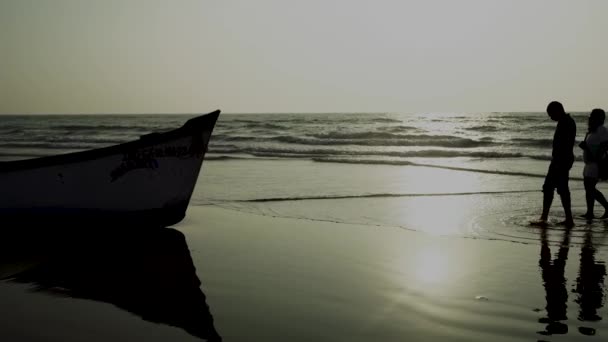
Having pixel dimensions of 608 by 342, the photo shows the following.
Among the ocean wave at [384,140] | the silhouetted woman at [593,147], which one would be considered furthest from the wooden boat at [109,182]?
the ocean wave at [384,140]

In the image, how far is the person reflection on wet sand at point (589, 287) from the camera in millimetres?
→ 4684

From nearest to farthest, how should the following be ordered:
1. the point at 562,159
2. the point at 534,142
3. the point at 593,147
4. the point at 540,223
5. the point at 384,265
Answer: the point at 384,265, the point at 562,159, the point at 540,223, the point at 593,147, the point at 534,142

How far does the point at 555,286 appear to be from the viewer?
18.2 feet

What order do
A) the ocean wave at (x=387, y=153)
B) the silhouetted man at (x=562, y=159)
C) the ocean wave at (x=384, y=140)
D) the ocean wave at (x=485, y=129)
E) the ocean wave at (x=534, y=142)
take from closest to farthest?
1. the silhouetted man at (x=562, y=159)
2. the ocean wave at (x=387, y=153)
3. the ocean wave at (x=534, y=142)
4. the ocean wave at (x=384, y=140)
5. the ocean wave at (x=485, y=129)

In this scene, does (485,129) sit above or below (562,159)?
below

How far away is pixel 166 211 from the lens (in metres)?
8.40

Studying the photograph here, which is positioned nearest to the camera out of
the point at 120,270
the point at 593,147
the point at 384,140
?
the point at 120,270

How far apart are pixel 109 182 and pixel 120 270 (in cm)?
207

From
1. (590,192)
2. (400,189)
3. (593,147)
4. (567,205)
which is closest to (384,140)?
(400,189)

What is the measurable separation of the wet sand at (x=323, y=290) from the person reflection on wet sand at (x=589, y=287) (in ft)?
0.05

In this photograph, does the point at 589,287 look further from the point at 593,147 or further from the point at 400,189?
the point at 400,189

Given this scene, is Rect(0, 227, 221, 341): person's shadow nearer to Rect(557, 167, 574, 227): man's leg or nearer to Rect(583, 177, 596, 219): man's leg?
Rect(557, 167, 574, 227): man's leg

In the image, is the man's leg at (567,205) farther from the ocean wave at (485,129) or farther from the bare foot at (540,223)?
the ocean wave at (485,129)

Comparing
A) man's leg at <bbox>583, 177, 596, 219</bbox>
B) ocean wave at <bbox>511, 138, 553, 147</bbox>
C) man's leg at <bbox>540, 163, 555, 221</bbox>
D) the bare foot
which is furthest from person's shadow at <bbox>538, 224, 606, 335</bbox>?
ocean wave at <bbox>511, 138, 553, 147</bbox>
